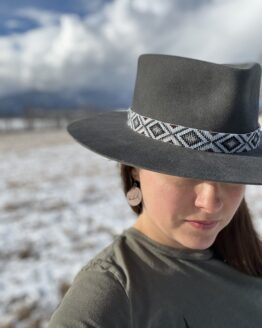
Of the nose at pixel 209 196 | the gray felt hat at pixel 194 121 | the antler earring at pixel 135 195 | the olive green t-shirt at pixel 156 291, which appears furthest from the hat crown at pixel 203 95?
the olive green t-shirt at pixel 156 291

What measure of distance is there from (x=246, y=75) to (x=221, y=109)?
12 cm

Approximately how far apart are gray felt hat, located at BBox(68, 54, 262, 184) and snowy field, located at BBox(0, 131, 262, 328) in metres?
0.75

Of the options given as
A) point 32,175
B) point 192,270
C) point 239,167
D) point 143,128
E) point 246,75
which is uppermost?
point 246,75

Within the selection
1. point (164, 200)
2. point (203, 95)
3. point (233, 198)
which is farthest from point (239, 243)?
point (203, 95)

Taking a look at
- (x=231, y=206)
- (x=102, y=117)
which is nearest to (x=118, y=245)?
(x=231, y=206)

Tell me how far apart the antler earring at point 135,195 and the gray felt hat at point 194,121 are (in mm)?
202

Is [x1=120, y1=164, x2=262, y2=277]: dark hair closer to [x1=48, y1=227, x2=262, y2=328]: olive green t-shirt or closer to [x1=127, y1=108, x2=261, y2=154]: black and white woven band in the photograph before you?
[x1=48, y1=227, x2=262, y2=328]: olive green t-shirt

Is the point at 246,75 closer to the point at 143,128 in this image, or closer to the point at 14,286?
the point at 143,128

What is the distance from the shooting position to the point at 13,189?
7938 mm

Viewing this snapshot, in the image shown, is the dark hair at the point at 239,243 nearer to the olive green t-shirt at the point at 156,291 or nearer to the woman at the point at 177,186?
the olive green t-shirt at the point at 156,291

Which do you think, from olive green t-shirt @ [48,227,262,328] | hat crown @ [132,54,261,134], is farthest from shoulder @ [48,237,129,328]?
hat crown @ [132,54,261,134]

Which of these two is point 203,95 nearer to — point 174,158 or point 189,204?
point 174,158

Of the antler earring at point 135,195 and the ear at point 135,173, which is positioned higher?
the ear at point 135,173

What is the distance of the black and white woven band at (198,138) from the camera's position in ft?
3.15
